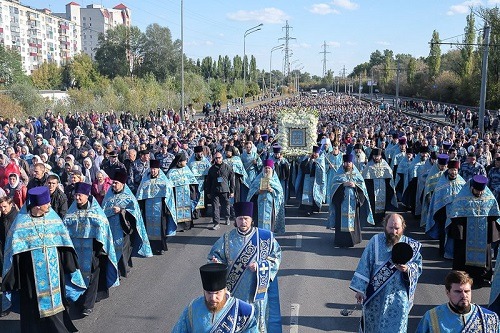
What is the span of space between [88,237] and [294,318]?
114 inches

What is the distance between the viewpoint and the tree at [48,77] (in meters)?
74.1

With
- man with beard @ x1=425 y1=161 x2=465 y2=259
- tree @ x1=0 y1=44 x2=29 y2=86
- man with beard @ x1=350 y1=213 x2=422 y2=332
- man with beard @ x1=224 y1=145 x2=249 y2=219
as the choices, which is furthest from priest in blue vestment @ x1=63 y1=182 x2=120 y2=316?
tree @ x1=0 y1=44 x2=29 y2=86

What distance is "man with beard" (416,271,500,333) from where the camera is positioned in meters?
3.96

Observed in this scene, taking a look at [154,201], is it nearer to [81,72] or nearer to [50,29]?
[81,72]

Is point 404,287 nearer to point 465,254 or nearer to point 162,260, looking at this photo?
point 465,254

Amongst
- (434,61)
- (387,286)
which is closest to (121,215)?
(387,286)

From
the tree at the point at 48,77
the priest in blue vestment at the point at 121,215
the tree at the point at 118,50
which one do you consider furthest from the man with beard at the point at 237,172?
the tree at the point at 118,50

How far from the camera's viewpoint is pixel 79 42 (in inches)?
4906

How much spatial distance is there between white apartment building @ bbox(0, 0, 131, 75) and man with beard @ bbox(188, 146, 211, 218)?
7087cm

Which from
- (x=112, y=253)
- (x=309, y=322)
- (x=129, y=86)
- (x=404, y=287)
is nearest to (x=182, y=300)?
(x=112, y=253)

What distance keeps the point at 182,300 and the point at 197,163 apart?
5.71 meters

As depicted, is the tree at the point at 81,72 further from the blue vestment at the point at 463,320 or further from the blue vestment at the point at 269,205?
the blue vestment at the point at 463,320

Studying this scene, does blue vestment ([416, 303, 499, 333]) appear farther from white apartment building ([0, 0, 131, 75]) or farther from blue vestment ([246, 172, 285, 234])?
white apartment building ([0, 0, 131, 75])

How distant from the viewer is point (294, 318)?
711 cm
